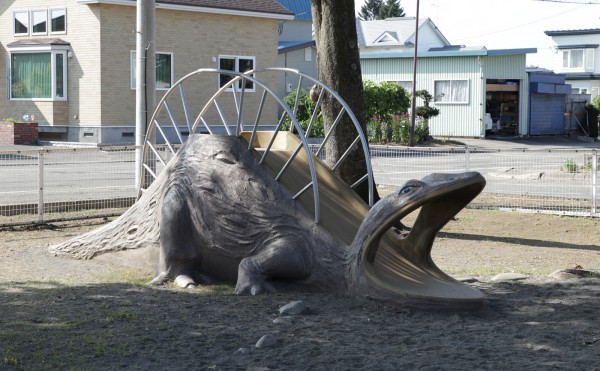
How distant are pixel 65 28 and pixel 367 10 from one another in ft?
259

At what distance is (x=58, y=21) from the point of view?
31719 millimetres

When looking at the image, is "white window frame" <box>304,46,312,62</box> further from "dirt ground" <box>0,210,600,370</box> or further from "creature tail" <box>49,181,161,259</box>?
"dirt ground" <box>0,210,600,370</box>

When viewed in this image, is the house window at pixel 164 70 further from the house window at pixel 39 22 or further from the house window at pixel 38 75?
the house window at pixel 39 22

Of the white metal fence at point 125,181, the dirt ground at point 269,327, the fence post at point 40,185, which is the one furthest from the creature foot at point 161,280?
the fence post at point 40,185

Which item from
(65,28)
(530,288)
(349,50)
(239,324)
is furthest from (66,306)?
(65,28)

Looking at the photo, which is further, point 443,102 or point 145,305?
point 443,102

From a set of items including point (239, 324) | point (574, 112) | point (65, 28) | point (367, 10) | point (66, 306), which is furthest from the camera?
point (367, 10)

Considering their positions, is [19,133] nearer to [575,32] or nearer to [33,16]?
[33,16]

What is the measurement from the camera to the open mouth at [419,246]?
24.6 feet

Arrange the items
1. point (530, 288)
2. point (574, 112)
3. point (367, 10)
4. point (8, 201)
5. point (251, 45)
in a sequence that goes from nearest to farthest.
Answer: point (530, 288), point (8, 201), point (251, 45), point (574, 112), point (367, 10)

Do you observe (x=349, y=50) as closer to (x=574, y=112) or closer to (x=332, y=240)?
(x=332, y=240)

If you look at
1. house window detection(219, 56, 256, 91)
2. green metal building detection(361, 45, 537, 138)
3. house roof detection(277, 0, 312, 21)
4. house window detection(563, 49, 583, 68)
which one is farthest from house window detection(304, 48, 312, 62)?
house window detection(563, 49, 583, 68)

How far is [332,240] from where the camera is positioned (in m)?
8.38

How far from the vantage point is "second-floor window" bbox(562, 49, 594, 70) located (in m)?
61.4
